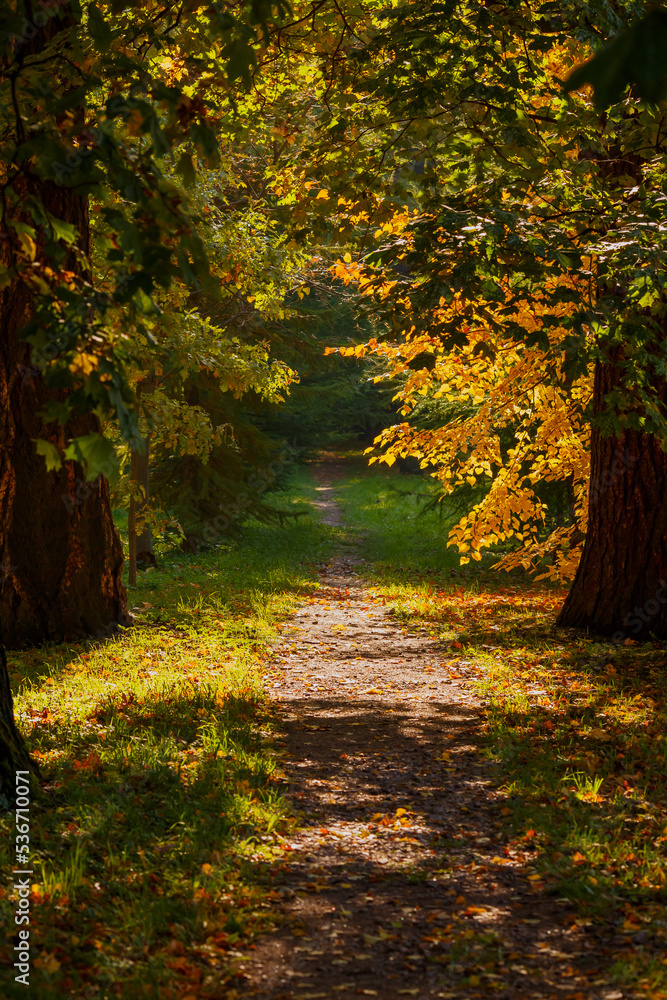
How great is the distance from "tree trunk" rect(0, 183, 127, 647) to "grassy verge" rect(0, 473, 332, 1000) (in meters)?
0.45

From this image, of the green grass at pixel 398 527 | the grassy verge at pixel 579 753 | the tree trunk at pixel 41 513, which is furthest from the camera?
the green grass at pixel 398 527

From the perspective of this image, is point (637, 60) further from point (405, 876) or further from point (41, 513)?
point (41, 513)

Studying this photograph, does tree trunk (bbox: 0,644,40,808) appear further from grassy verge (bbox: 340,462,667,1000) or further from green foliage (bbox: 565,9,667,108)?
green foliage (bbox: 565,9,667,108)

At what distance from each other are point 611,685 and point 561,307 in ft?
11.6

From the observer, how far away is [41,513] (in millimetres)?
8094

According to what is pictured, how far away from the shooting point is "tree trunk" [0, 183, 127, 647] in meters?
7.86

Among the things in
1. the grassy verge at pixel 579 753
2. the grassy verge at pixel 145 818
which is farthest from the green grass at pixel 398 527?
the grassy verge at pixel 145 818

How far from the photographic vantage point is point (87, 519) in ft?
27.5

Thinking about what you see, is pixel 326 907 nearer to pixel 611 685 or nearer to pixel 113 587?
pixel 611 685

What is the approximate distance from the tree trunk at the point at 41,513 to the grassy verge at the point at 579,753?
376cm

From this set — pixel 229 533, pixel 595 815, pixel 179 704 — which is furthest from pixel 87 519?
pixel 229 533

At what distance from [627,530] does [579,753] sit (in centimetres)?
313

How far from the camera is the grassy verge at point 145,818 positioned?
3250 mm

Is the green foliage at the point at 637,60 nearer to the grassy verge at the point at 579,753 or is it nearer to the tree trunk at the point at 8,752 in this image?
the grassy verge at the point at 579,753
